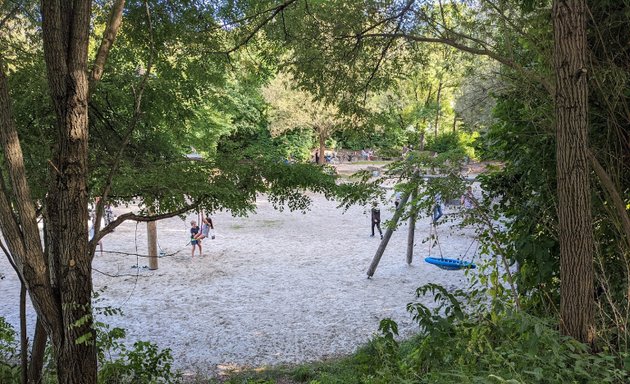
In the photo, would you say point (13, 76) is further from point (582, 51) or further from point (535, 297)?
point (535, 297)

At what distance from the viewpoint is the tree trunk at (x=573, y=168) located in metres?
3.31

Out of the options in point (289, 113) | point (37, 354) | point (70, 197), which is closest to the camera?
A: point (70, 197)

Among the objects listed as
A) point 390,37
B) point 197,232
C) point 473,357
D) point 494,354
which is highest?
point 390,37

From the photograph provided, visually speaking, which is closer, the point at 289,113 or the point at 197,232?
the point at 197,232

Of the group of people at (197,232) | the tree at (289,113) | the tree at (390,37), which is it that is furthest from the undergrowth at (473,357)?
the tree at (289,113)

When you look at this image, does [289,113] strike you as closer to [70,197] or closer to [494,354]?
[70,197]

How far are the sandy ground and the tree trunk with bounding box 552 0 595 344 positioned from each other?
5.98 feet

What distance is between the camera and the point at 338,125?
647 cm

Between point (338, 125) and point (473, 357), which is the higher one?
point (338, 125)

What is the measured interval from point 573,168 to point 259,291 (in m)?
8.42

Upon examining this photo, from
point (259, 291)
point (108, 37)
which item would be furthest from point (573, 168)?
point (259, 291)

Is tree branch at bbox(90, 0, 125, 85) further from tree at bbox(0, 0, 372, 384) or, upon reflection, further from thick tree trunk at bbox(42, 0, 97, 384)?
thick tree trunk at bbox(42, 0, 97, 384)

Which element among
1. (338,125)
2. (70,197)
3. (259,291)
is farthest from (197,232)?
(70,197)

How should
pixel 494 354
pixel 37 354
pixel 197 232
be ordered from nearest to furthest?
pixel 494 354
pixel 37 354
pixel 197 232
